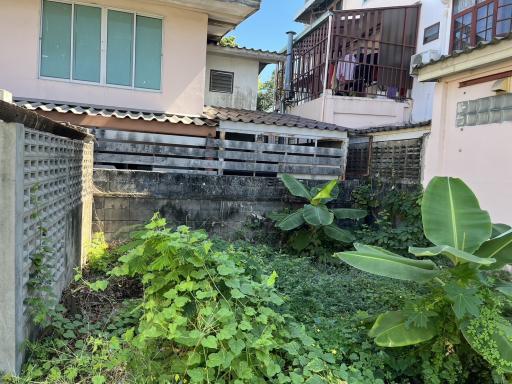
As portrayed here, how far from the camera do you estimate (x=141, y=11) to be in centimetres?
847

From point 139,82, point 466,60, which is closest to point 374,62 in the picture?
point 466,60

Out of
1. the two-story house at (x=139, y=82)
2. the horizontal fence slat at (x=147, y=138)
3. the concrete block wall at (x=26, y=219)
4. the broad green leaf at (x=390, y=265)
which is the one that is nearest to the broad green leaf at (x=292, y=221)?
the two-story house at (x=139, y=82)

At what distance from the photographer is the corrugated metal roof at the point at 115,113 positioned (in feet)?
24.5

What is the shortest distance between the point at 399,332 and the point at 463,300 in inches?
25.2

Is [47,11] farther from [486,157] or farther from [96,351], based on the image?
[486,157]

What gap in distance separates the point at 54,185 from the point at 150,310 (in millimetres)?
1936

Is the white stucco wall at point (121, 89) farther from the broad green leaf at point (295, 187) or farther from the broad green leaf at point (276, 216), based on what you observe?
the broad green leaf at point (276, 216)

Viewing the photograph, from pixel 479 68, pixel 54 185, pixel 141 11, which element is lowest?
pixel 54 185

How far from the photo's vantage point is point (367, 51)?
11.5m

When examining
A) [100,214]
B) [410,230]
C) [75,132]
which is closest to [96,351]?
[75,132]

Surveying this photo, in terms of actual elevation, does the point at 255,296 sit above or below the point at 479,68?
below

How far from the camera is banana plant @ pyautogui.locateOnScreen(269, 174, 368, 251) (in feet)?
24.2

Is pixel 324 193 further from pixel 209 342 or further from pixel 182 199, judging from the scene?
pixel 209 342

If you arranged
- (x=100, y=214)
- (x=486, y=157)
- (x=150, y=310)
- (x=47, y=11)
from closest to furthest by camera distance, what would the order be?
(x=150, y=310), (x=486, y=157), (x=100, y=214), (x=47, y=11)
